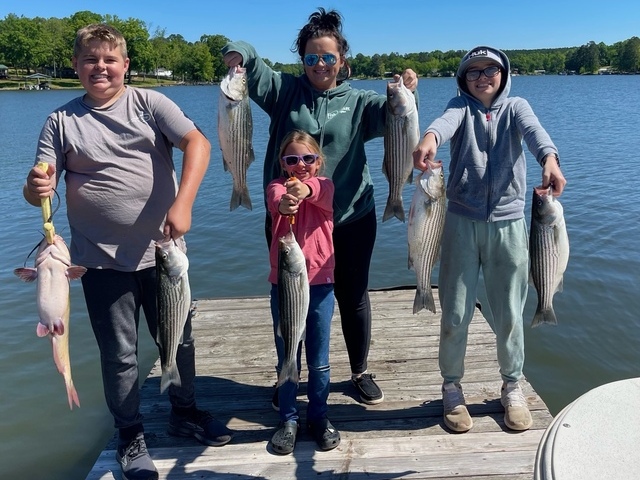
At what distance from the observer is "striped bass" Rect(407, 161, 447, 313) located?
3084 millimetres

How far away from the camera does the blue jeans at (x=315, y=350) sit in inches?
129

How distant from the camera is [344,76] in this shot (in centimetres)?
359

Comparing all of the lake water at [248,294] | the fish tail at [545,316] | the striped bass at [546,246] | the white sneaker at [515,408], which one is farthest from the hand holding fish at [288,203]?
the lake water at [248,294]

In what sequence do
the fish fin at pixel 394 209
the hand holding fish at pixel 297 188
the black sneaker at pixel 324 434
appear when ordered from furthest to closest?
the fish fin at pixel 394 209
the black sneaker at pixel 324 434
the hand holding fish at pixel 297 188

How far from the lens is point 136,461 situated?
10.8 feet

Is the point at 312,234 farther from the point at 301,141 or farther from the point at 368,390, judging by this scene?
the point at 368,390

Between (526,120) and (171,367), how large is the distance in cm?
263

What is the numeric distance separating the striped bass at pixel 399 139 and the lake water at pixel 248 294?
376cm

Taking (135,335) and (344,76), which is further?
(344,76)

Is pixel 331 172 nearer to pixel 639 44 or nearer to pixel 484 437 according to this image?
pixel 484 437

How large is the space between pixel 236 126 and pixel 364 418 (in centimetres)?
230

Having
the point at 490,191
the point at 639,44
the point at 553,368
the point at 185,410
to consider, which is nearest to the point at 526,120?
the point at 490,191

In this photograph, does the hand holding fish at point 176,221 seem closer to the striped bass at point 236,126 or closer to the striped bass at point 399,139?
the striped bass at point 236,126

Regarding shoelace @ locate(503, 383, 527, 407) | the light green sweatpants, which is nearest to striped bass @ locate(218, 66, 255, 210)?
the light green sweatpants
